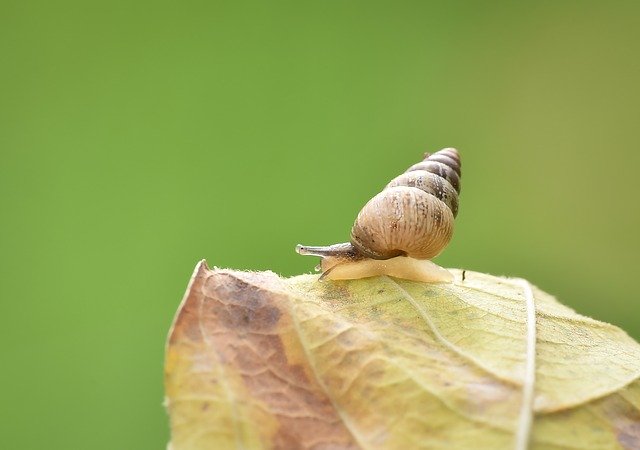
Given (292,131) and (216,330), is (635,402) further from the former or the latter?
(292,131)

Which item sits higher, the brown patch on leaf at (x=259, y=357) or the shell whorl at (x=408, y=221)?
the shell whorl at (x=408, y=221)

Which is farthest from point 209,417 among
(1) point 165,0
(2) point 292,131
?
(1) point 165,0

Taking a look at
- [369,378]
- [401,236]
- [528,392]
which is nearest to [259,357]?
[369,378]

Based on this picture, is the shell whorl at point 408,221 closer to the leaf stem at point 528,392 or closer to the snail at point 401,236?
the snail at point 401,236

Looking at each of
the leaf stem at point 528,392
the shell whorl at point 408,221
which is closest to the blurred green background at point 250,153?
the shell whorl at point 408,221

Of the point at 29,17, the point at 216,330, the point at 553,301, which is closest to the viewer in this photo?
the point at 216,330

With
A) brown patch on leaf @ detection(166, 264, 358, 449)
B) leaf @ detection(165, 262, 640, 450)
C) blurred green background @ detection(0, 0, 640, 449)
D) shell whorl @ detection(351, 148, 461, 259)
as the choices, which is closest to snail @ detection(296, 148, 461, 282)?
shell whorl @ detection(351, 148, 461, 259)

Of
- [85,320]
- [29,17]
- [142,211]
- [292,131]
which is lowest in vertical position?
[85,320]
